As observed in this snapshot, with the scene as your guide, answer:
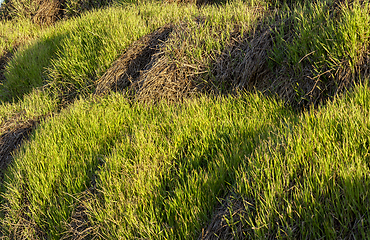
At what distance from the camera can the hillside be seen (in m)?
1.90

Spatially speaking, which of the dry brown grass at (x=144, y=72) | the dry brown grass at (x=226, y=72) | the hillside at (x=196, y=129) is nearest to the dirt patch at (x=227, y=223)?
the hillside at (x=196, y=129)

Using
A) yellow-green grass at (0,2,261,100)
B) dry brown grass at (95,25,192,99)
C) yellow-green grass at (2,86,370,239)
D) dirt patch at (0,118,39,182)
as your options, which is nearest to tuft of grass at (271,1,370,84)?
yellow-green grass at (2,86,370,239)

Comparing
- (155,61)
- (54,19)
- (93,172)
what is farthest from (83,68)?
(54,19)

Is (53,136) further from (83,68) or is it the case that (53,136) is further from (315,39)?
(315,39)

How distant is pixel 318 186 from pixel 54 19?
6.55 metres

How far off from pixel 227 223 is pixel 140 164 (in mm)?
878

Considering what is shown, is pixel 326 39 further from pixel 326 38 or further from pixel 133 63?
pixel 133 63

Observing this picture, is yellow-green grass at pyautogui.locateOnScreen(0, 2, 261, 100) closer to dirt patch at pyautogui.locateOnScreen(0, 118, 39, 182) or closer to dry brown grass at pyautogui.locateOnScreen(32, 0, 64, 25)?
dirt patch at pyautogui.locateOnScreen(0, 118, 39, 182)

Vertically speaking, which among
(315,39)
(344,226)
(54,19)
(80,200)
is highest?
(54,19)

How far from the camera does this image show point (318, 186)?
72.1 inches

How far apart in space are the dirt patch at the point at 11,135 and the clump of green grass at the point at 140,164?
501 mm

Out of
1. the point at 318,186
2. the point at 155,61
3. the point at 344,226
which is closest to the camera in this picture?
the point at 344,226

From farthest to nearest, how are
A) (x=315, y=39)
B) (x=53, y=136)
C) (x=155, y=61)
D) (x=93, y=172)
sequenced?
(x=155, y=61) < (x=53, y=136) < (x=315, y=39) < (x=93, y=172)

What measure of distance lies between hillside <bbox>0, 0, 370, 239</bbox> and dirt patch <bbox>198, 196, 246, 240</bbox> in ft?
0.04
